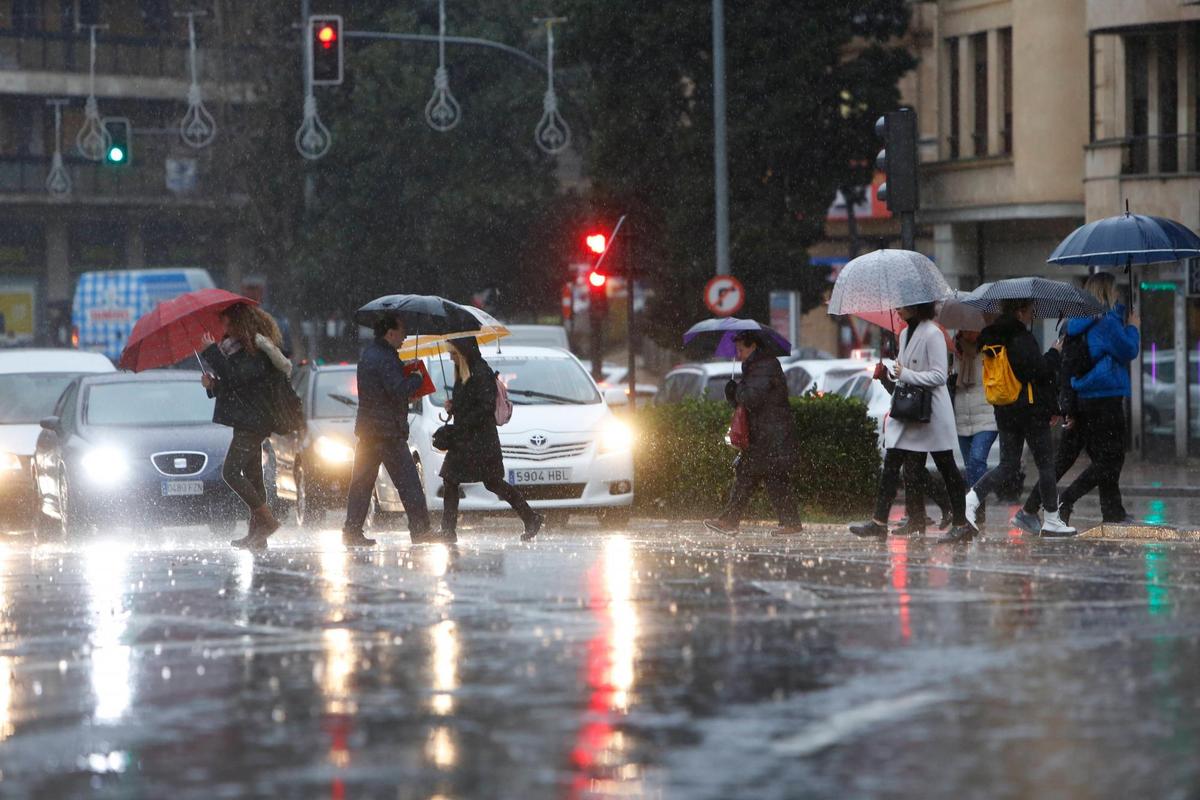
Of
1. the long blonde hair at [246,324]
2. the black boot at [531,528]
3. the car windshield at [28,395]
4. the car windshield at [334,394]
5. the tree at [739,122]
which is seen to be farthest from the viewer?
the tree at [739,122]

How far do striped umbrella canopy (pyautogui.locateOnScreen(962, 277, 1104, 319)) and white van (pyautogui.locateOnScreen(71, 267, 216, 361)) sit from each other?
110 ft

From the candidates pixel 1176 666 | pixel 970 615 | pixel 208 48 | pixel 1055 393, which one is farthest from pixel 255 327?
pixel 208 48

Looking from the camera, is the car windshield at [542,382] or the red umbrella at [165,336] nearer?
the red umbrella at [165,336]

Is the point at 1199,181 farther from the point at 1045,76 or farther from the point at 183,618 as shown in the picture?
the point at 183,618

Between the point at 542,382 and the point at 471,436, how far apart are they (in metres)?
4.69

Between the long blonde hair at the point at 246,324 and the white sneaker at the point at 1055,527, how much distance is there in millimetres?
5203

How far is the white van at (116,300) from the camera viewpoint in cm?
4856

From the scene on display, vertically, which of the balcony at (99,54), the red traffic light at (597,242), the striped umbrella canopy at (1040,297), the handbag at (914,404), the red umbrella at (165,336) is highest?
the balcony at (99,54)

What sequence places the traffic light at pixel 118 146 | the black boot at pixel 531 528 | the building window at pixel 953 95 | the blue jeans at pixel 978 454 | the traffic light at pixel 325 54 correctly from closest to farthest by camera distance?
the black boot at pixel 531 528 < the blue jeans at pixel 978 454 < the traffic light at pixel 325 54 < the traffic light at pixel 118 146 < the building window at pixel 953 95

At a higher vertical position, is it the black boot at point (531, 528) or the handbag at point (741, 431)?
the handbag at point (741, 431)

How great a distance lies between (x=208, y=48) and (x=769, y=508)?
1865 inches

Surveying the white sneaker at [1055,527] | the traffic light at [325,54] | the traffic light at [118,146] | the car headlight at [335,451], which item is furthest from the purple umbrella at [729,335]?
the traffic light at [118,146]

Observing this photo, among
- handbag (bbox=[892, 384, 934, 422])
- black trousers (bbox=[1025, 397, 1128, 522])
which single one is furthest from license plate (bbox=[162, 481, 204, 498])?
black trousers (bbox=[1025, 397, 1128, 522])

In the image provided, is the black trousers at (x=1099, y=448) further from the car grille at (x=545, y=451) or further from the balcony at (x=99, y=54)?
the balcony at (x=99, y=54)
